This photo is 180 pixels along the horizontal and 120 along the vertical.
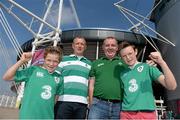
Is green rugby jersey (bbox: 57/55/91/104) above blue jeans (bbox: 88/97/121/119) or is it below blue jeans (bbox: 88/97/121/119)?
above

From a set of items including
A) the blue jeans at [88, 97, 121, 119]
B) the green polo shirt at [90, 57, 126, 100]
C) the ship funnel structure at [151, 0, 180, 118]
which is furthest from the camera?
the ship funnel structure at [151, 0, 180, 118]

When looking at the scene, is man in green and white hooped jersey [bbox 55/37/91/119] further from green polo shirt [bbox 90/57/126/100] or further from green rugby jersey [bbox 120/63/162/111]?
green rugby jersey [bbox 120/63/162/111]

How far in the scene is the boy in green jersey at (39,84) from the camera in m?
4.71

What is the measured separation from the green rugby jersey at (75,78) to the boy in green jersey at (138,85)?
2.57ft

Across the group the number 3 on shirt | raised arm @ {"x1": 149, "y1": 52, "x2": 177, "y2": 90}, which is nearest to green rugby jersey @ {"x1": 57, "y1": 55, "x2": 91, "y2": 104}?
the number 3 on shirt

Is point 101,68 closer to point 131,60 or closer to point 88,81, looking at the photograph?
point 88,81

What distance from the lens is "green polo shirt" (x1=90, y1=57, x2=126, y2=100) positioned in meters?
5.32

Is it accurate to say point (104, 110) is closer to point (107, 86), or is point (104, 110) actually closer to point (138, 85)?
point (107, 86)

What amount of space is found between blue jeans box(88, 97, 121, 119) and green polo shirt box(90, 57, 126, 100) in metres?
0.12

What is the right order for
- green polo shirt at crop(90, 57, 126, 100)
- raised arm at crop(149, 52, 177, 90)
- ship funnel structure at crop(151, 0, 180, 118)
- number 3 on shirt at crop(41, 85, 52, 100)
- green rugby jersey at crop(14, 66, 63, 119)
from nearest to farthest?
raised arm at crop(149, 52, 177, 90) < green rugby jersey at crop(14, 66, 63, 119) < number 3 on shirt at crop(41, 85, 52, 100) < green polo shirt at crop(90, 57, 126, 100) < ship funnel structure at crop(151, 0, 180, 118)

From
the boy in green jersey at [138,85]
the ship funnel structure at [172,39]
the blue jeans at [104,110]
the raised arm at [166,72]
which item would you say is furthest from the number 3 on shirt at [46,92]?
the ship funnel structure at [172,39]

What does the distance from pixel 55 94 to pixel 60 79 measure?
30cm

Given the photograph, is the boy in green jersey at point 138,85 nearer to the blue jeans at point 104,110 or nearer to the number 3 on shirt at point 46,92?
the blue jeans at point 104,110

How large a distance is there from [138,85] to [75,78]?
120 cm
